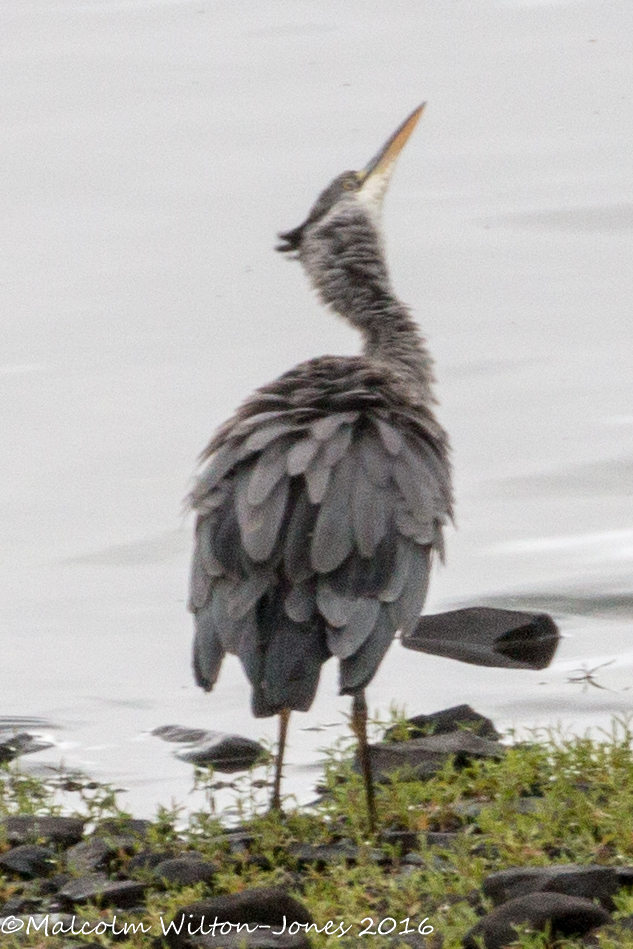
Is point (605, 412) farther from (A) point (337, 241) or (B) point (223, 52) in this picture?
(B) point (223, 52)

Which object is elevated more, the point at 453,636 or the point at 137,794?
the point at 453,636

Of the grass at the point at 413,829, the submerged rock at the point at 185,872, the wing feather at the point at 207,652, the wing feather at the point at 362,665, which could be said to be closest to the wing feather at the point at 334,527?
the wing feather at the point at 362,665

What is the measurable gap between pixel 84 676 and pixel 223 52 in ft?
22.1

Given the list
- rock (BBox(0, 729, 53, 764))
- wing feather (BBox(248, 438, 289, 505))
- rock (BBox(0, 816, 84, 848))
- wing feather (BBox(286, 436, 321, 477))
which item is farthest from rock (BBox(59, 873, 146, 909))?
rock (BBox(0, 729, 53, 764))

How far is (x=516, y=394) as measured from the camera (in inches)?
445

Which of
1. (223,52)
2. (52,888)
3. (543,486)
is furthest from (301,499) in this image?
(223,52)

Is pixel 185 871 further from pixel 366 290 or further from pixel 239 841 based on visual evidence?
pixel 366 290

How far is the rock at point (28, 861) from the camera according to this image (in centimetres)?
543

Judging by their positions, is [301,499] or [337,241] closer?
[301,499]

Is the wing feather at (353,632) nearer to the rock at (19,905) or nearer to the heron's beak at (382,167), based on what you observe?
the rock at (19,905)

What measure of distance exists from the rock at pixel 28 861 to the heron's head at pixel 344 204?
10.5ft

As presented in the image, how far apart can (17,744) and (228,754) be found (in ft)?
3.09

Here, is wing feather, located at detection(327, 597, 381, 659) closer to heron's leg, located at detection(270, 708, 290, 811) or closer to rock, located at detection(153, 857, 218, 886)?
heron's leg, located at detection(270, 708, 290, 811)

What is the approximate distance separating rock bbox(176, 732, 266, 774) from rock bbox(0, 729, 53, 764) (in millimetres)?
658
